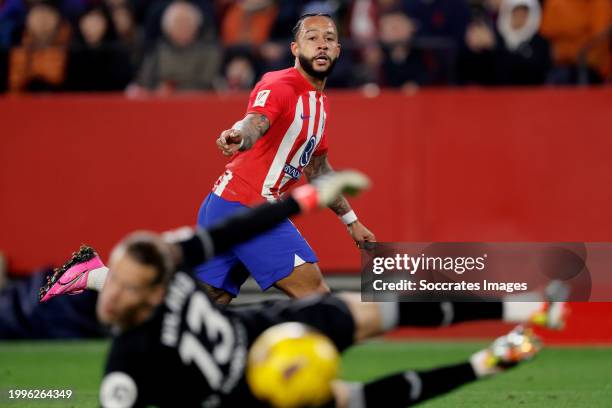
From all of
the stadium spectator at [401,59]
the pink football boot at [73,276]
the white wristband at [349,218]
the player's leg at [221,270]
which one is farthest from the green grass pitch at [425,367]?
the stadium spectator at [401,59]

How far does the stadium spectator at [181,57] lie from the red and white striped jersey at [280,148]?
234 inches

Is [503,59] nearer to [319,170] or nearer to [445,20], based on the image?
[445,20]

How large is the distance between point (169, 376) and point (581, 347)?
7.84m

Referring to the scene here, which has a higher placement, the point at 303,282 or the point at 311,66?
the point at 311,66

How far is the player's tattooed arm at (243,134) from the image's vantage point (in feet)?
23.3

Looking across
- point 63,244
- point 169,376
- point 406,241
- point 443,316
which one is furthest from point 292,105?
point 63,244

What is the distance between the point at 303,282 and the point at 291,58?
6.28 metres

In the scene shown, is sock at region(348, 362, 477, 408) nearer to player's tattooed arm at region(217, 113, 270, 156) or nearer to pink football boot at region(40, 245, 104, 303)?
player's tattooed arm at region(217, 113, 270, 156)

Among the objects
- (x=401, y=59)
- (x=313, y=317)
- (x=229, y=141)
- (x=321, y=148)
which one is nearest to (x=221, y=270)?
(x=321, y=148)

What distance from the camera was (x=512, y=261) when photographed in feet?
44.4

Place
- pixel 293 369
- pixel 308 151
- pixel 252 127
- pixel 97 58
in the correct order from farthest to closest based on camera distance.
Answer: pixel 97 58
pixel 308 151
pixel 252 127
pixel 293 369

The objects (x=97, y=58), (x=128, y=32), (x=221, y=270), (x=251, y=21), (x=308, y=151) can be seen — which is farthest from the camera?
(x=251, y=21)

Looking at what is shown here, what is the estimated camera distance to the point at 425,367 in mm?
11312

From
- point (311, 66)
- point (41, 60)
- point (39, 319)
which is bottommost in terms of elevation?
point (39, 319)
